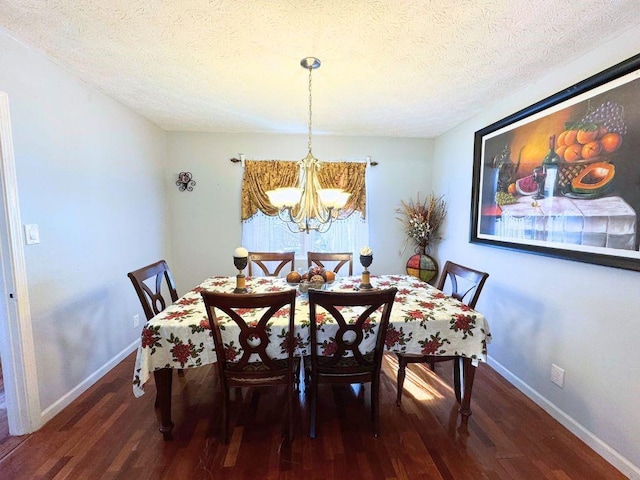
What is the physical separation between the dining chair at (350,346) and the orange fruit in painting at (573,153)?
1474mm

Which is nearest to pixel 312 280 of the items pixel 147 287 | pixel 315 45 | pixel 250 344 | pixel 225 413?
pixel 250 344

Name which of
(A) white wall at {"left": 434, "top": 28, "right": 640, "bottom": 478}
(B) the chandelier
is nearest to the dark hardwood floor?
(A) white wall at {"left": 434, "top": 28, "right": 640, "bottom": 478}

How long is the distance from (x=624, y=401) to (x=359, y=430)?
4.76 feet

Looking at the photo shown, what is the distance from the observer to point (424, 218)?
355 cm

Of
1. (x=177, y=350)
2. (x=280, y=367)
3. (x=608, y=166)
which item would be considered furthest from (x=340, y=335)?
(x=608, y=166)

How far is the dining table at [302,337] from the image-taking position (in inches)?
62.8

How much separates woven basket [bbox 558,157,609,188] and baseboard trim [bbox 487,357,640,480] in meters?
1.49

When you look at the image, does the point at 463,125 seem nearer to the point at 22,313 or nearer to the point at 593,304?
the point at 593,304

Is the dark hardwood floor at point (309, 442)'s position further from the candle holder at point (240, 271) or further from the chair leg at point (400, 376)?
the candle holder at point (240, 271)

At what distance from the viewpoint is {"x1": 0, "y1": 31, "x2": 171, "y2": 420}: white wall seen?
1791 millimetres

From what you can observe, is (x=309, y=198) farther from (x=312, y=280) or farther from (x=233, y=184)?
(x=233, y=184)

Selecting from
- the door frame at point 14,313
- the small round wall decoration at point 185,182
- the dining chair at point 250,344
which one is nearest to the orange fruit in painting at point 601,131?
the dining chair at point 250,344

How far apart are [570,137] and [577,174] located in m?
0.25

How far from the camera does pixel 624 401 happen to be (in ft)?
5.13
